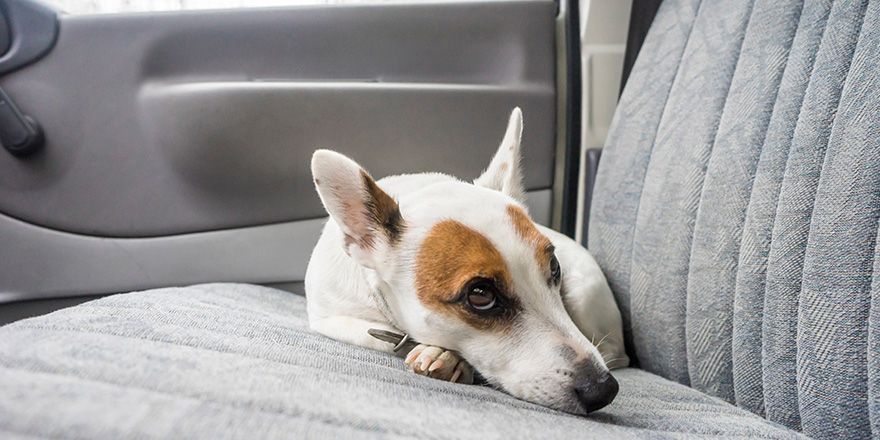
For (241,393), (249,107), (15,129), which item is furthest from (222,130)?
(241,393)

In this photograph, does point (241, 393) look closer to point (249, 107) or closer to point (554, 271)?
point (554, 271)

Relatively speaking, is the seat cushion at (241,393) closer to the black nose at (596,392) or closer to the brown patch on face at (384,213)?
the black nose at (596,392)

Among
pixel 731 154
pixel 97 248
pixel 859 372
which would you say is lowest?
pixel 97 248

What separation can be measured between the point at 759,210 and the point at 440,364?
0.56 metres

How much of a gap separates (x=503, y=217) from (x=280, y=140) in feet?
3.07

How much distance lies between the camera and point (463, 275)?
80cm

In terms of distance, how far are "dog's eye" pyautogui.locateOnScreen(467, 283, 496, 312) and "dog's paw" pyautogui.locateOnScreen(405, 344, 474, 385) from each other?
95mm

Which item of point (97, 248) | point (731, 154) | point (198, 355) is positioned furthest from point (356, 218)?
point (97, 248)

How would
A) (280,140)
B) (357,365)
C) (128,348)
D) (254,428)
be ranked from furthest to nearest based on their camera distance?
(280,140) < (357,365) < (128,348) < (254,428)

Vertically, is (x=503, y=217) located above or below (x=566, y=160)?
above

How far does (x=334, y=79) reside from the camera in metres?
1.62

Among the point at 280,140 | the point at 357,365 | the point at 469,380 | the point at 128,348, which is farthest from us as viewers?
the point at 280,140

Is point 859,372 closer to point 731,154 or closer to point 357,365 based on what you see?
point 731,154

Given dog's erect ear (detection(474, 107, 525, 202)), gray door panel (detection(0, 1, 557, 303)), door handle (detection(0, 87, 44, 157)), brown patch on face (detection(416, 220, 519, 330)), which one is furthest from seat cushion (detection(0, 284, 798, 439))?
door handle (detection(0, 87, 44, 157))
